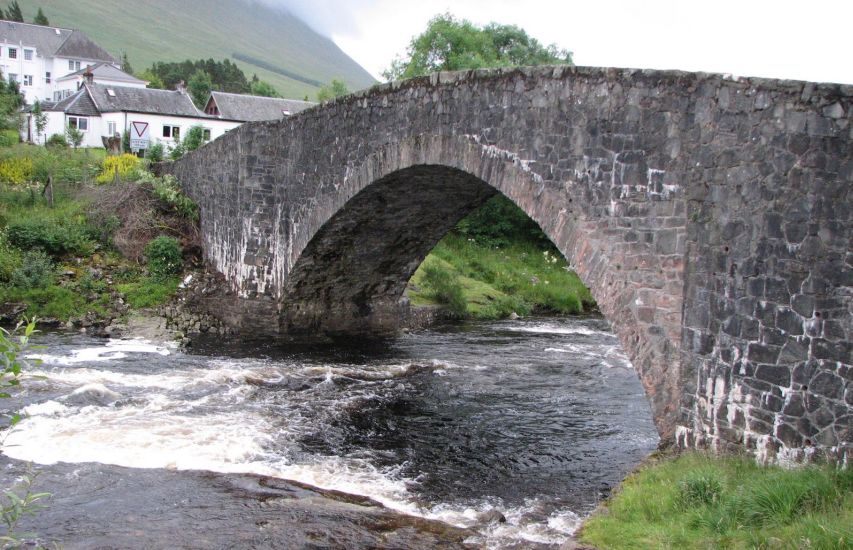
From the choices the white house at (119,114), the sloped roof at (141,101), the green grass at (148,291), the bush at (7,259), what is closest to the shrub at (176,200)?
→ the green grass at (148,291)

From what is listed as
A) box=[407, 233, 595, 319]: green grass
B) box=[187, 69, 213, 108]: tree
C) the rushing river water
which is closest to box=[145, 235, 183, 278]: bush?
the rushing river water

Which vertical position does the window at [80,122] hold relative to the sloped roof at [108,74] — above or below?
below

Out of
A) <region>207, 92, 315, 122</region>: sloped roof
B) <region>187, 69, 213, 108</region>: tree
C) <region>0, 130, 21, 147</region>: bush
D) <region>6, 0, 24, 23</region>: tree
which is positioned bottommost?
<region>0, 130, 21, 147</region>: bush

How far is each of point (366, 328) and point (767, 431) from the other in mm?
12672

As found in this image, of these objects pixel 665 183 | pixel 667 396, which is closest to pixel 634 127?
pixel 665 183

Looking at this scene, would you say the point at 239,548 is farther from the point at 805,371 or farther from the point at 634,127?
the point at 634,127

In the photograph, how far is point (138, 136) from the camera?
114ft

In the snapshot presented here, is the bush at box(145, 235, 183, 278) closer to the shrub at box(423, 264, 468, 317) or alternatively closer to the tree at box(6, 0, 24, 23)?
the shrub at box(423, 264, 468, 317)

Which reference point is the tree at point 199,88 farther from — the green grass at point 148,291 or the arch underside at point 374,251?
the arch underside at point 374,251

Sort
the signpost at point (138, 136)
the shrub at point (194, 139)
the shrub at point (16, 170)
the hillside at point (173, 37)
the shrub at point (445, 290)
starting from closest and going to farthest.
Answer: the shrub at point (445, 290) → the shrub at point (16, 170) → the shrub at point (194, 139) → the signpost at point (138, 136) → the hillside at point (173, 37)

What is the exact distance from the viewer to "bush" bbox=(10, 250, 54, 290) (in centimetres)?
1794

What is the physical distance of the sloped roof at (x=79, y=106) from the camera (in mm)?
39438

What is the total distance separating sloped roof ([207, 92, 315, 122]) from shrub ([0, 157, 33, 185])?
739 inches

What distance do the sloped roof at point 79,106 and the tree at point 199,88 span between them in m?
18.8
